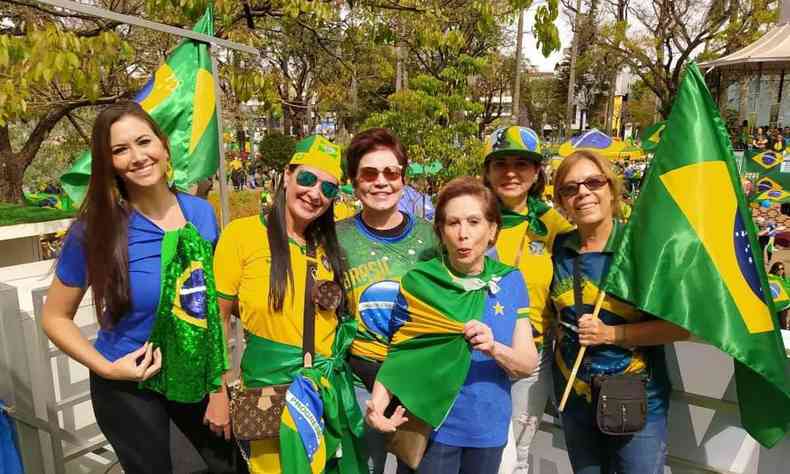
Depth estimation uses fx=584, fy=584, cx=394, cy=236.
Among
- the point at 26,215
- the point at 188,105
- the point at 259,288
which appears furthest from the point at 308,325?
the point at 26,215

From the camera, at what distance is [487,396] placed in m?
2.05

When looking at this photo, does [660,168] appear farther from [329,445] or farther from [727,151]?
[329,445]

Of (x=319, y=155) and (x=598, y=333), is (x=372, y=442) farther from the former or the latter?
(x=319, y=155)

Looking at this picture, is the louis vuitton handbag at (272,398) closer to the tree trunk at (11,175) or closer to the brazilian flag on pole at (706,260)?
the brazilian flag on pole at (706,260)

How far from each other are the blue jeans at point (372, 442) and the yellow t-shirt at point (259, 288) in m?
0.26

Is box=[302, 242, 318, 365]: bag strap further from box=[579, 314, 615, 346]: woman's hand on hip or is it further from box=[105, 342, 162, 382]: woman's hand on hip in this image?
box=[579, 314, 615, 346]: woman's hand on hip

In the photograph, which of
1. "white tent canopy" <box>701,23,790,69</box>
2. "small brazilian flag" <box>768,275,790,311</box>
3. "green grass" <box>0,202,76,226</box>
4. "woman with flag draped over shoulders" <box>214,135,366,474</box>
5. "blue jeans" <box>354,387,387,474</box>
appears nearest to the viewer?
"woman with flag draped over shoulders" <box>214,135,366,474</box>

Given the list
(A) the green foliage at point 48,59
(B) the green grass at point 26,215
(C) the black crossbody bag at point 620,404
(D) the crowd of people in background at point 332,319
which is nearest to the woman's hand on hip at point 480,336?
(D) the crowd of people in background at point 332,319

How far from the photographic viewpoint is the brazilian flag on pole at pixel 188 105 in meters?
3.76

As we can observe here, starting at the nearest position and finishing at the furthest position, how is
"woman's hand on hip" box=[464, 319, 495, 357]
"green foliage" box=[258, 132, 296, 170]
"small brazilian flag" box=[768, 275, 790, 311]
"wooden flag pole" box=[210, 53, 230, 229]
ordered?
"woman's hand on hip" box=[464, 319, 495, 357], "small brazilian flag" box=[768, 275, 790, 311], "wooden flag pole" box=[210, 53, 230, 229], "green foliage" box=[258, 132, 296, 170]

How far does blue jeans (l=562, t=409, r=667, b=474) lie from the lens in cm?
213

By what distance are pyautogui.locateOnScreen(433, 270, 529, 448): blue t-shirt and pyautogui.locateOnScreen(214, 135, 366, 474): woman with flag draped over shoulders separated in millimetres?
383

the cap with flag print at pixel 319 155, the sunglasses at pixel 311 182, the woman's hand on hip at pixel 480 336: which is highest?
the cap with flag print at pixel 319 155

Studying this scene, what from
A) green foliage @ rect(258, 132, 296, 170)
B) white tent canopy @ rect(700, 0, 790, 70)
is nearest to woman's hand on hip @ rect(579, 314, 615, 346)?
white tent canopy @ rect(700, 0, 790, 70)
